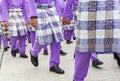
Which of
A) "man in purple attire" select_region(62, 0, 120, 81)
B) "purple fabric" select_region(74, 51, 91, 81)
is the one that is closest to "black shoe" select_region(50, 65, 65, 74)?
"purple fabric" select_region(74, 51, 91, 81)

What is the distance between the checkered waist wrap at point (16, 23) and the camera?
7.27 meters

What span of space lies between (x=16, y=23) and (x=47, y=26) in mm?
2073

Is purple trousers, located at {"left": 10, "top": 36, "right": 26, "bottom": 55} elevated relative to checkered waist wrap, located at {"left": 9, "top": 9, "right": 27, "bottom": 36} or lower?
lower

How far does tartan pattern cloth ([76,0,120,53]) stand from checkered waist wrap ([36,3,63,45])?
1.74 m

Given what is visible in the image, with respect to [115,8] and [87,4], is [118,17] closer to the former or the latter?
[115,8]

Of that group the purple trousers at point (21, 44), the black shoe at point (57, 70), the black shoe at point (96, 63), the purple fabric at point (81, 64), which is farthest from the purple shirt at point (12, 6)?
the purple fabric at point (81, 64)

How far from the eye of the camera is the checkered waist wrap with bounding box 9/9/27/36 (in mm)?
7270

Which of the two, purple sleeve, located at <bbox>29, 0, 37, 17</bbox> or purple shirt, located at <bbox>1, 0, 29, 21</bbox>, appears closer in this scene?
purple sleeve, located at <bbox>29, 0, 37, 17</bbox>

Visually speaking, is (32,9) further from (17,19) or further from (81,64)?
(17,19)

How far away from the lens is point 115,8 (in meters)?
3.64

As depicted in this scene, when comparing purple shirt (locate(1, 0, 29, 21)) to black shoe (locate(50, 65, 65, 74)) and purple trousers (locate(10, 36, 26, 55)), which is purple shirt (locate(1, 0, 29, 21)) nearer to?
purple trousers (locate(10, 36, 26, 55))

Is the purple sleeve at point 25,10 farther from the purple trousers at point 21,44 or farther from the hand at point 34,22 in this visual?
the hand at point 34,22

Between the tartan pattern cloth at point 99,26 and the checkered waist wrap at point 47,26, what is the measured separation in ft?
5.71

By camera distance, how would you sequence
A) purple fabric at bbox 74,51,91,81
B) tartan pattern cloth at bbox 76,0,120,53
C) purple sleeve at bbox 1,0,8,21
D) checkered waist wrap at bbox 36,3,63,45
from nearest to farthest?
1. tartan pattern cloth at bbox 76,0,120,53
2. purple fabric at bbox 74,51,91,81
3. checkered waist wrap at bbox 36,3,63,45
4. purple sleeve at bbox 1,0,8,21
